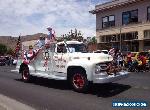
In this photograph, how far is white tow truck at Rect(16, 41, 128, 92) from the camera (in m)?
12.5

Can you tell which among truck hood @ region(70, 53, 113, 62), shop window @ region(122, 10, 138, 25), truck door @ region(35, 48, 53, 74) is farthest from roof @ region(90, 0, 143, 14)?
truck hood @ region(70, 53, 113, 62)

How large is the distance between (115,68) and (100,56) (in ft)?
2.54

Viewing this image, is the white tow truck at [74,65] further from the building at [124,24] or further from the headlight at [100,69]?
the building at [124,24]

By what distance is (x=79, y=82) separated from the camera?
13117 mm

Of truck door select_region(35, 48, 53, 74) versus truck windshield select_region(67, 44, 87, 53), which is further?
truck door select_region(35, 48, 53, 74)

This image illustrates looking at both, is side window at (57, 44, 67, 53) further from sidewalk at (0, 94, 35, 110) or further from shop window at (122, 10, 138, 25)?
shop window at (122, 10, 138, 25)

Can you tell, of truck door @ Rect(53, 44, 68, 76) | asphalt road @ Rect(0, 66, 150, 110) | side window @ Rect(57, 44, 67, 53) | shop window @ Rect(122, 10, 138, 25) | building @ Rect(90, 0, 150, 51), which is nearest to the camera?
asphalt road @ Rect(0, 66, 150, 110)

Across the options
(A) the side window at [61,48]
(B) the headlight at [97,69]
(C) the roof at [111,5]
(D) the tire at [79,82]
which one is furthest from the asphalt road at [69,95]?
(C) the roof at [111,5]

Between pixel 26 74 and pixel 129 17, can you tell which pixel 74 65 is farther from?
pixel 129 17

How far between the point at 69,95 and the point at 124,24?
29556mm

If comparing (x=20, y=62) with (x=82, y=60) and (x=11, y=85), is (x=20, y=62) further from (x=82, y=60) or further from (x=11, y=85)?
(x=82, y=60)

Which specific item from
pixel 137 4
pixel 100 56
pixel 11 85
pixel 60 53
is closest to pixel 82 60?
pixel 100 56

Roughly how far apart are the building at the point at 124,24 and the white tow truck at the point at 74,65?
938 inches

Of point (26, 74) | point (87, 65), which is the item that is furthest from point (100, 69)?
point (26, 74)
